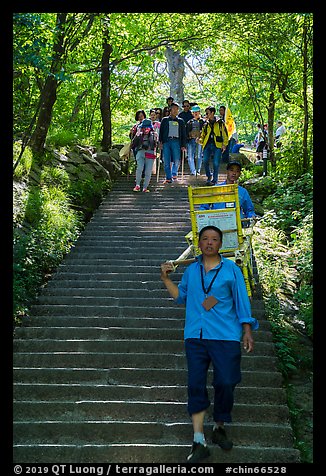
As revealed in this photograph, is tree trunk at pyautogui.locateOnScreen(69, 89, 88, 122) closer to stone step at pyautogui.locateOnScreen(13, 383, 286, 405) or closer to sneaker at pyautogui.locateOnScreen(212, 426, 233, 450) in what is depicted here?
stone step at pyautogui.locateOnScreen(13, 383, 286, 405)

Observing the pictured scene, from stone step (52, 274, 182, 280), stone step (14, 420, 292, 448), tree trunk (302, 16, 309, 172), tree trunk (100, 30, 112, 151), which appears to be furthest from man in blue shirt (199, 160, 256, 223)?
tree trunk (100, 30, 112, 151)

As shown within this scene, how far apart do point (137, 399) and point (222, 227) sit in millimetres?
2275

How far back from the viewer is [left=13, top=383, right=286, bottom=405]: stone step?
18.7ft

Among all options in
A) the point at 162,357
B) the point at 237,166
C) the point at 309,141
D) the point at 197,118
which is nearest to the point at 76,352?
the point at 162,357

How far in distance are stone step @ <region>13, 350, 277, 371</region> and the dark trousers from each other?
1568 mm

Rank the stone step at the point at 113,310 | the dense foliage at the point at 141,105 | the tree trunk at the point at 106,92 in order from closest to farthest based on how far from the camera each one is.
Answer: the stone step at the point at 113,310 → the dense foliage at the point at 141,105 → the tree trunk at the point at 106,92

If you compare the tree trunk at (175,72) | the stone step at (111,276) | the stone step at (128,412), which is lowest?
the stone step at (128,412)

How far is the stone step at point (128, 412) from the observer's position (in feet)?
17.8

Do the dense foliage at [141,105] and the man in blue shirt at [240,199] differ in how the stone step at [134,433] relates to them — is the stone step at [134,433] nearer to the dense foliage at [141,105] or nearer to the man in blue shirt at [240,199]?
the dense foliage at [141,105]

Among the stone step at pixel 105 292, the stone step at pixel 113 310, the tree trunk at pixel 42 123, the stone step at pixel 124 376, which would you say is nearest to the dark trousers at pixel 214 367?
the stone step at pixel 124 376

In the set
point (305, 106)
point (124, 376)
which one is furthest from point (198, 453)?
point (305, 106)

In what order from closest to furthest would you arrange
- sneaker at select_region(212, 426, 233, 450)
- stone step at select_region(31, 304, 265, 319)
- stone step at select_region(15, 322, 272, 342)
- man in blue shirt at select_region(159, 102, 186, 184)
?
sneaker at select_region(212, 426, 233, 450)
stone step at select_region(15, 322, 272, 342)
stone step at select_region(31, 304, 265, 319)
man in blue shirt at select_region(159, 102, 186, 184)

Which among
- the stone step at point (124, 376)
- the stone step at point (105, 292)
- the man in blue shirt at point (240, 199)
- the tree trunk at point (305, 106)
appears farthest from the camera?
the tree trunk at point (305, 106)

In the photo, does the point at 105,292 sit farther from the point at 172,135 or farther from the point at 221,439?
the point at 172,135
